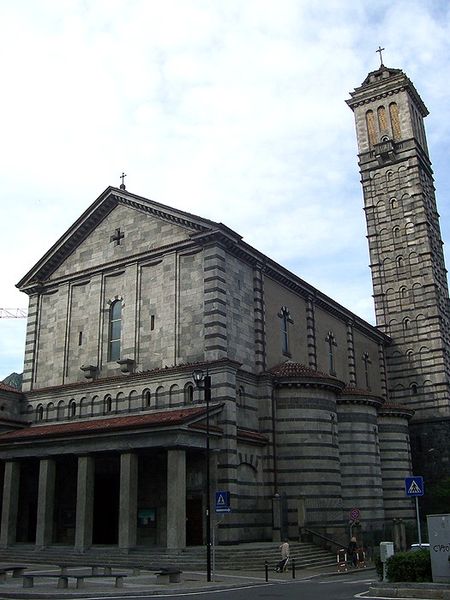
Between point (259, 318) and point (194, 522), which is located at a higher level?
point (259, 318)

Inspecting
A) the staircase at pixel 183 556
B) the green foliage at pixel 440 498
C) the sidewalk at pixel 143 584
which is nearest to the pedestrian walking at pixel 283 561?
the sidewalk at pixel 143 584

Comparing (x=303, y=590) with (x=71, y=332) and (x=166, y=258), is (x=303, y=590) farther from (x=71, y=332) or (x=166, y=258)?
(x=71, y=332)

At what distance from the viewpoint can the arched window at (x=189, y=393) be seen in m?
35.3

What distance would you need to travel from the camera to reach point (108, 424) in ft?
111

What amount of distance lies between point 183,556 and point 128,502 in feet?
13.0

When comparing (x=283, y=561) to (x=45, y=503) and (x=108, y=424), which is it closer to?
(x=108, y=424)

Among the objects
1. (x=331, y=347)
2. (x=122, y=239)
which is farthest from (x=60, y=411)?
(x=331, y=347)

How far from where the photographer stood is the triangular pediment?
3922 centimetres

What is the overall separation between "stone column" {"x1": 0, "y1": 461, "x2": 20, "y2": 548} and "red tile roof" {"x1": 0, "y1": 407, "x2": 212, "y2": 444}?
63.7 inches

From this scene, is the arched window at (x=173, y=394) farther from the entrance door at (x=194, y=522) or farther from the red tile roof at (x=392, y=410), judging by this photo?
the red tile roof at (x=392, y=410)

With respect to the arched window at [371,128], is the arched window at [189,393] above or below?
below

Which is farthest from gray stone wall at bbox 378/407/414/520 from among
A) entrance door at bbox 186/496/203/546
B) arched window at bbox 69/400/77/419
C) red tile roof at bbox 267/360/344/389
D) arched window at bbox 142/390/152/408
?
arched window at bbox 69/400/77/419

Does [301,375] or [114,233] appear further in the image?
[114,233]

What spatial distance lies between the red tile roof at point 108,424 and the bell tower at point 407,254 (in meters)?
28.2
